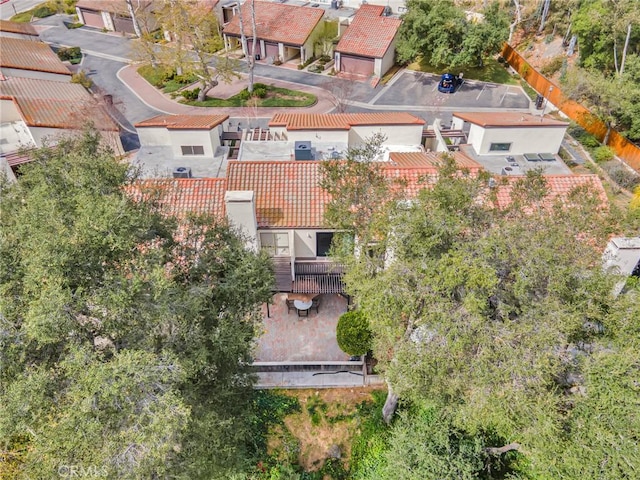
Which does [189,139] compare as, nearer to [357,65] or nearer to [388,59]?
[357,65]

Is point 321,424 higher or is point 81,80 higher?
point 81,80

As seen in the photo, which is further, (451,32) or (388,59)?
(388,59)

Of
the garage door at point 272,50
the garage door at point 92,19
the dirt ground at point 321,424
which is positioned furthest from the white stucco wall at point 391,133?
the garage door at point 92,19

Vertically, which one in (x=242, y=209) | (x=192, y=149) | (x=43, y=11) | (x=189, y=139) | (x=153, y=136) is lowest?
(x=43, y=11)

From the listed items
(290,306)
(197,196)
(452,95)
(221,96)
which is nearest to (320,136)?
(197,196)

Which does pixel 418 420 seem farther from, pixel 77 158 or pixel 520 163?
pixel 520 163

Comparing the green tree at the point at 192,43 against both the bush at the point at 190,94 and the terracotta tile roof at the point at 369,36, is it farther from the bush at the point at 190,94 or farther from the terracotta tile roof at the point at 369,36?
the terracotta tile roof at the point at 369,36

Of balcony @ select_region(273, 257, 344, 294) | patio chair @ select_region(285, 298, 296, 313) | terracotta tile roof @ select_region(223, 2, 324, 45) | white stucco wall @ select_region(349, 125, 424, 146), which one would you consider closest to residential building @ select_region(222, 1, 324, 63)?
terracotta tile roof @ select_region(223, 2, 324, 45)
